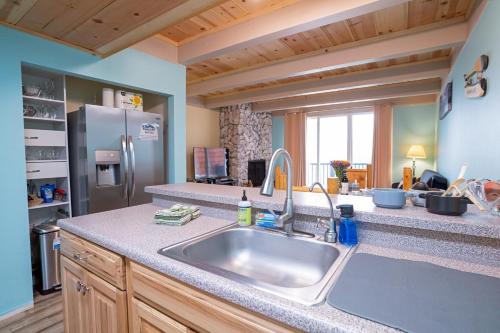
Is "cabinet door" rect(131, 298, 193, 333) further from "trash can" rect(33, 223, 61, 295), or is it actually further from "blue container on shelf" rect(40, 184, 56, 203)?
"blue container on shelf" rect(40, 184, 56, 203)

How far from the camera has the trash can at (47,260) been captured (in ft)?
7.38

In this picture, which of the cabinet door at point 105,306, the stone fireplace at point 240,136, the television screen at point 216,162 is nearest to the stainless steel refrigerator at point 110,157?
the cabinet door at point 105,306

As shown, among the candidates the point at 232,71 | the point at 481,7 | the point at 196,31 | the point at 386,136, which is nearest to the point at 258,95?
the point at 232,71

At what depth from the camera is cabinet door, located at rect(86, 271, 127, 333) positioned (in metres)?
1.05

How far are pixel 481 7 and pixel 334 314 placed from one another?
2.90m

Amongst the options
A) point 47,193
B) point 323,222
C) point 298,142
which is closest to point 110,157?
point 47,193

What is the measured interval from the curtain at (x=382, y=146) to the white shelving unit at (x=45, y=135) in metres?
5.85

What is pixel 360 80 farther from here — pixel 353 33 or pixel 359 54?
pixel 353 33

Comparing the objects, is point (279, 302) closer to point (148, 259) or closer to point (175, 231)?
point (148, 259)

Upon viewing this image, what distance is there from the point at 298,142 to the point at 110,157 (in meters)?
5.09

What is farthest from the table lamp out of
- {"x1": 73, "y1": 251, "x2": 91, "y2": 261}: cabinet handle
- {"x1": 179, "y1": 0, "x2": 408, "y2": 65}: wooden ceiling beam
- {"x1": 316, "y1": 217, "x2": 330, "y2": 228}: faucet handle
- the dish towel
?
{"x1": 73, "y1": 251, "x2": 91, "y2": 261}: cabinet handle

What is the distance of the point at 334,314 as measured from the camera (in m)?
0.58

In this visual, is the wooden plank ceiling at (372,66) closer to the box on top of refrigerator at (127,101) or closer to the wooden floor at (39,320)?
the box on top of refrigerator at (127,101)

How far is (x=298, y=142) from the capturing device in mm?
6750
